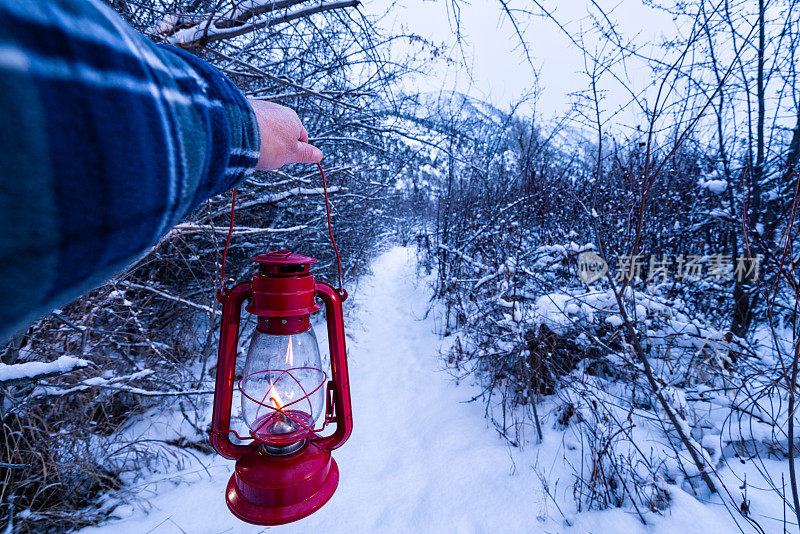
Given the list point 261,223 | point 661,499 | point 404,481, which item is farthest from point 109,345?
point 661,499

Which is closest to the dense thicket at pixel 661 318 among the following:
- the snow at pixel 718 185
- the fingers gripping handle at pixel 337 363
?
the snow at pixel 718 185

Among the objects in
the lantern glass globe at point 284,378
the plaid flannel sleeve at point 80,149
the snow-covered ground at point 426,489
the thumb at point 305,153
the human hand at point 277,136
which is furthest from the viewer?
the snow-covered ground at point 426,489

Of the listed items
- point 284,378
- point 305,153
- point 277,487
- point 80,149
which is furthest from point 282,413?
point 80,149

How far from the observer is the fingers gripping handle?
0.94 metres

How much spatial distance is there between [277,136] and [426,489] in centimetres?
236

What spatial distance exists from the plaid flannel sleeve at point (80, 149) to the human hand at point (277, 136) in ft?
0.85

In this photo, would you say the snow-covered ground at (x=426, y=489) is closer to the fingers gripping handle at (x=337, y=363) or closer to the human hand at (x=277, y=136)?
the fingers gripping handle at (x=337, y=363)

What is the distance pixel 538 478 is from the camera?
86.3 inches

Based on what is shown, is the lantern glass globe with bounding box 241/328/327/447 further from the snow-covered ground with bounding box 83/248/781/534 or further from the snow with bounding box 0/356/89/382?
the snow-covered ground with bounding box 83/248/781/534

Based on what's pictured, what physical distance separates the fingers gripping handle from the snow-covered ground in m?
1.43

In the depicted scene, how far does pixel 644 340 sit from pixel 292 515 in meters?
3.15

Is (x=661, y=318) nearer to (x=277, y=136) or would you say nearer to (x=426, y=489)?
Result: (x=426, y=489)

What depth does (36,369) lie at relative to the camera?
4.08ft

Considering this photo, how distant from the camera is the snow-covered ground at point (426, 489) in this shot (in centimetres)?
185
